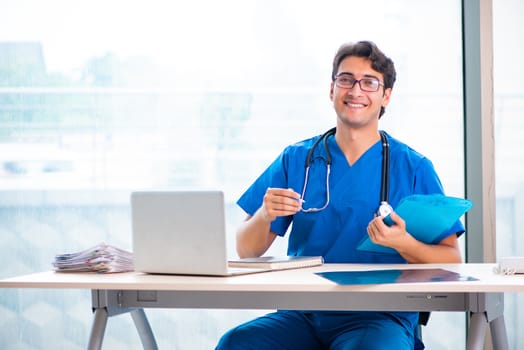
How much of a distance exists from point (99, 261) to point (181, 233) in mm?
271

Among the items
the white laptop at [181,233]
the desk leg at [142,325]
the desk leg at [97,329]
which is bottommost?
the desk leg at [142,325]

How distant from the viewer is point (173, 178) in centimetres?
317

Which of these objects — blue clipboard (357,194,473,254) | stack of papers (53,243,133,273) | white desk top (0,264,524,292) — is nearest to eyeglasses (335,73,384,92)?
blue clipboard (357,194,473,254)

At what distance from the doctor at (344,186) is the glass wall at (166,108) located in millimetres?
718

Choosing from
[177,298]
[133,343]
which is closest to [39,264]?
[133,343]

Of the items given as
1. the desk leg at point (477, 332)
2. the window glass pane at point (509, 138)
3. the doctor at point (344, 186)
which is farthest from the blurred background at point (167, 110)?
the desk leg at point (477, 332)

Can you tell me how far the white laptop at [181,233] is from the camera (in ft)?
5.91

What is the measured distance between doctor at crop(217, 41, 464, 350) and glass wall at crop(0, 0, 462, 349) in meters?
0.72

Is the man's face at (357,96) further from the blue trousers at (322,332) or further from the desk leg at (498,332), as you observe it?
the desk leg at (498,332)

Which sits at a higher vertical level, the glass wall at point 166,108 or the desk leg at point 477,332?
the glass wall at point 166,108

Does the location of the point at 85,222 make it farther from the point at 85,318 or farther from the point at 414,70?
the point at 414,70

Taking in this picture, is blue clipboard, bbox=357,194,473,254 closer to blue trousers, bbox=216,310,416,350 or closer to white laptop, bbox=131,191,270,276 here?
blue trousers, bbox=216,310,416,350

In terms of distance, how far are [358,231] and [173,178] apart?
109 cm

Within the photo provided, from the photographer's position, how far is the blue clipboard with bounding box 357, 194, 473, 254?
1.86 metres
